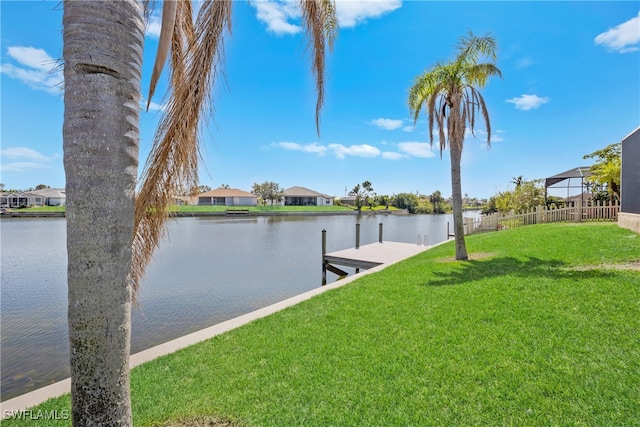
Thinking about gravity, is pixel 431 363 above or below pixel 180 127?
below

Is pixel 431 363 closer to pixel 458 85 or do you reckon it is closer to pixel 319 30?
pixel 319 30

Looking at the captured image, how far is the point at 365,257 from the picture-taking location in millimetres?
14242

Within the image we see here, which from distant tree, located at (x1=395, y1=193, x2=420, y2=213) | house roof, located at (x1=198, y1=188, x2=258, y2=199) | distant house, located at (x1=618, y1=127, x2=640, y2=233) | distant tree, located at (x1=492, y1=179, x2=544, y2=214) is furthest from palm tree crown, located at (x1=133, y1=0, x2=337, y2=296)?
distant tree, located at (x1=395, y1=193, x2=420, y2=213)

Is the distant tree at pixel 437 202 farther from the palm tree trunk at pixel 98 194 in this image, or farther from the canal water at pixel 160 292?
the palm tree trunk at pixel 98 194

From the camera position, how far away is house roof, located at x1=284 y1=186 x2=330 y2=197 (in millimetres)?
86294

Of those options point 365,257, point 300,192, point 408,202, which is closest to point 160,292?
point 365,257

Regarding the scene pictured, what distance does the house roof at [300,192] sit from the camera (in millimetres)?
86294

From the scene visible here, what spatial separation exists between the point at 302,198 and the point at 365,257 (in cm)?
7280

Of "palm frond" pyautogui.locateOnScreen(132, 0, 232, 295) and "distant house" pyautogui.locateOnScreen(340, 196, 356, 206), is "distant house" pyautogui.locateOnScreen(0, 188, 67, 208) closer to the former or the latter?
"distant house" pyautogui.locateOnScreen(340, 196, 356, 206)

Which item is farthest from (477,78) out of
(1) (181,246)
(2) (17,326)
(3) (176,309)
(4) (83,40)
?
(1) (181,246)

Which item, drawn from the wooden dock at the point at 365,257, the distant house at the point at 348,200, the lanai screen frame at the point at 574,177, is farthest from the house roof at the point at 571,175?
the distant house at the point at 348,200

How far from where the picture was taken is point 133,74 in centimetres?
173

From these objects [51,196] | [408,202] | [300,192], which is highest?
[300,192]

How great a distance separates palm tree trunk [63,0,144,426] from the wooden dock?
11.8m
